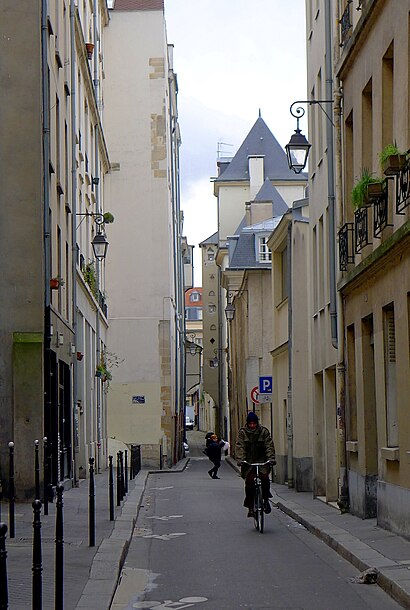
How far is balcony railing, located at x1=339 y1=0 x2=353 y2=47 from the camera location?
18.8 meters

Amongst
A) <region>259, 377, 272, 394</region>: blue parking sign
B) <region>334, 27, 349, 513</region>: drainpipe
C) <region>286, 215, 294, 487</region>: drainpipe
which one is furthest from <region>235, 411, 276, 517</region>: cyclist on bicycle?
<region>259, 377, 272, 394</region>: blue parking sign

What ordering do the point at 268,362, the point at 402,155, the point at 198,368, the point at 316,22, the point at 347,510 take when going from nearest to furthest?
the point at 402,155 → the point at 347,510 → the point at 316,22 → the point at 268,362 → the point at 198,368

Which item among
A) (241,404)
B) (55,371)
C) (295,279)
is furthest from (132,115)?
(55,371)

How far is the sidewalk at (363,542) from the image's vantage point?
10344mm

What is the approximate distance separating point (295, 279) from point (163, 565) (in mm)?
15993

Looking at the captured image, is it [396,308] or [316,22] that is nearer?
[396,308]

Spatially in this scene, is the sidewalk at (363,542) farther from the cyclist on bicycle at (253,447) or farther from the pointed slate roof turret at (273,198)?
the pointed slate roof turret at (273,198)

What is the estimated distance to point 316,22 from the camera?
79.8ft

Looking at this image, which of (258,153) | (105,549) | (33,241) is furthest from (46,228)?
(258,153)

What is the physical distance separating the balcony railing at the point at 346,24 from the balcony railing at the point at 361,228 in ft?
10.7

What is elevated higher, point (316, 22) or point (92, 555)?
point (316, 22)

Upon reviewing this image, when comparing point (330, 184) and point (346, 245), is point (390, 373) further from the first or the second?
point (330, 184)

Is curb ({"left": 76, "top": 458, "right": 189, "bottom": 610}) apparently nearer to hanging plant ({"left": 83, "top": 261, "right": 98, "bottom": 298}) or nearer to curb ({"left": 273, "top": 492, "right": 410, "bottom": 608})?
curb ({"left": 273, "top": 492, "right": 410, "bottom": 608})

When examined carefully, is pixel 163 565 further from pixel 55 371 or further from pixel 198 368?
pixel 198 368
